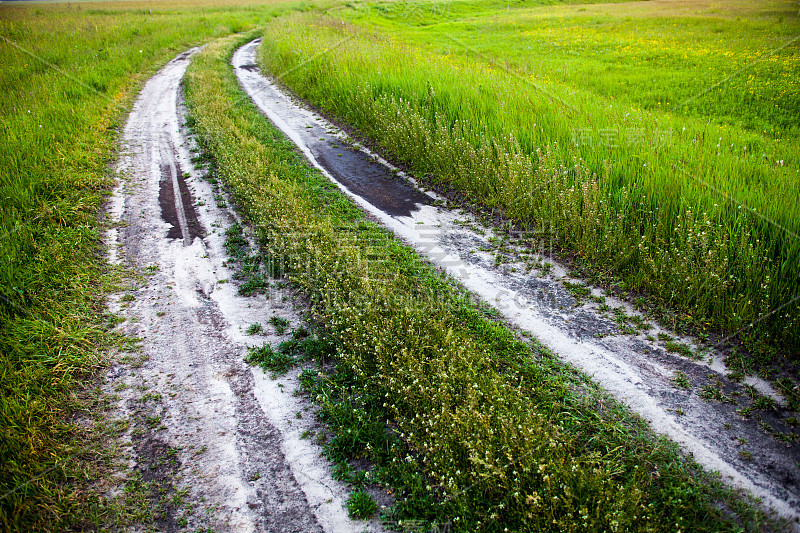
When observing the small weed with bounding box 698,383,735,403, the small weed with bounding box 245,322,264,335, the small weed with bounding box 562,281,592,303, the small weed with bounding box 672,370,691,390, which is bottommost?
the small weed with bounding box 698,383,735,403

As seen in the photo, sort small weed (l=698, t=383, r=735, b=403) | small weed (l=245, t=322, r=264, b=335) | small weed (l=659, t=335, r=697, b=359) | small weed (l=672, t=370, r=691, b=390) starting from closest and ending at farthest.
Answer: small weed (l=698, t=383, r=735, b=403) → small weed (l=672, t=370, r=691, b=390) → small weed (l=659, t=335, r=697, b=359) → small weed (l=245, t=322, r=264, b=335)

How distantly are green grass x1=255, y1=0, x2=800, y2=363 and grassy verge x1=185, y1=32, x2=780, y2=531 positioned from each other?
1895mm

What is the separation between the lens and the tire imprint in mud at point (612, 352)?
3244 millimetres

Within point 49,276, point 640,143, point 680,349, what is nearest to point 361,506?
point 680,349

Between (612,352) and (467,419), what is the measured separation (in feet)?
6.30

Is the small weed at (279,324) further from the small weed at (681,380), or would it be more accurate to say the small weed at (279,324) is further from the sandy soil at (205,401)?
the small weed at (681,380)

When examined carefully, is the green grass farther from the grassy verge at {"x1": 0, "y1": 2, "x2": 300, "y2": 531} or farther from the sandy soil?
the grassy verge at {"x1": 0, "y1": 2, "x2": 300, "y2": 531}

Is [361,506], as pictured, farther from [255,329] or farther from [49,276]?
[49,276]

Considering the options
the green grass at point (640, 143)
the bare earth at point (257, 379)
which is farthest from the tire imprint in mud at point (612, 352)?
the green grass at point (640, 143)

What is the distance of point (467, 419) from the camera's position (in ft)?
11.0

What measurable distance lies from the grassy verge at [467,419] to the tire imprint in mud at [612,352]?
21cm

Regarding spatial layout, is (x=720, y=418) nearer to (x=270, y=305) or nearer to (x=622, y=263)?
(x=622, y=263)

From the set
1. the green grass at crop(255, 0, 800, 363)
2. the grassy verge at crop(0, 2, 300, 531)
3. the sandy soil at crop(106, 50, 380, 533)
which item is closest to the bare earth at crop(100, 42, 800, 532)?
the sandy soil at crop(106, 50, 380, 533)

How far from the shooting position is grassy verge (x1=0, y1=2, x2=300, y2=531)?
10.7 feet
